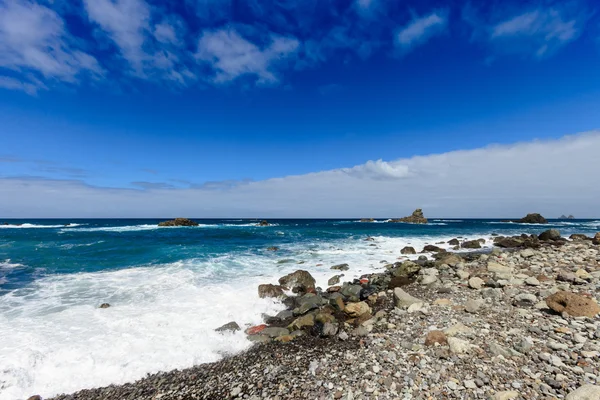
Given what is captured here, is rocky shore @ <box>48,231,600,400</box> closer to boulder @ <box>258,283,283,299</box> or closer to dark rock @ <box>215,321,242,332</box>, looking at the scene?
dark rock @ <box>215,321,242,332</box>

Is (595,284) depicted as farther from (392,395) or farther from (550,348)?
(392,395)

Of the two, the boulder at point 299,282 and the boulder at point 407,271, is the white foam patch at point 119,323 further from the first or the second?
the boulder at point 407,271

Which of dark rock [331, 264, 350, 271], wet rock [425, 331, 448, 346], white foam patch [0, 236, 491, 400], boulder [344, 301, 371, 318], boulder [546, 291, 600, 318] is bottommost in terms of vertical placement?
white foam patch [0, 236, 491, 400]

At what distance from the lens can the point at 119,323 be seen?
8125 millimetres

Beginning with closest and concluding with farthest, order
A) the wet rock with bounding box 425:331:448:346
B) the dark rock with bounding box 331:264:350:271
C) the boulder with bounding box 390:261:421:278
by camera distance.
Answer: the wet rock with bounding box 425:331:448:346 < the boulder with bounding box 390:261:421:278 < the dark rock with bounding box 331:264:350:271

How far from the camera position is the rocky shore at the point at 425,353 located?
415 centimetres

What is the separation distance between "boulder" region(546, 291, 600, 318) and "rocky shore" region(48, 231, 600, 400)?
2 centimetres

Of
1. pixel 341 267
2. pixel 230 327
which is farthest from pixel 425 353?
pixel 341 267

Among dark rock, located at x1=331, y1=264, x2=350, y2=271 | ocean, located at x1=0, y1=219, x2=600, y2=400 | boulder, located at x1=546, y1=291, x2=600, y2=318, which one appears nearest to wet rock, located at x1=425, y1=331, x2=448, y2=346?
boulder, located at x1=546, y1=291, x2=600, y2=318

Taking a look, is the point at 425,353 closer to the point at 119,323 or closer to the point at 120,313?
the point at 119,323

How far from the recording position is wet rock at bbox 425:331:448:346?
5.33m

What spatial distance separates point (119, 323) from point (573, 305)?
1173 centimetres

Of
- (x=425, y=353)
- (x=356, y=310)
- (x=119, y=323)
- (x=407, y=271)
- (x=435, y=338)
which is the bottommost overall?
(x=119, y=323)

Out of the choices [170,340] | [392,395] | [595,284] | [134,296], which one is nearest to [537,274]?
[595,284]
